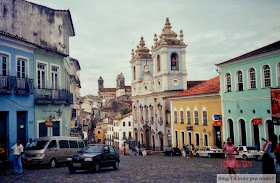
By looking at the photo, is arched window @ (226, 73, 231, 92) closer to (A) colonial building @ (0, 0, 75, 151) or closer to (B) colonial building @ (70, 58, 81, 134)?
(A) colonial building @ (0, 0, 75, 151)

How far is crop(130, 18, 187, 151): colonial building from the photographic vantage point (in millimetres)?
54062

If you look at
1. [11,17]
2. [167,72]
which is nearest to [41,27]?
[11,17]

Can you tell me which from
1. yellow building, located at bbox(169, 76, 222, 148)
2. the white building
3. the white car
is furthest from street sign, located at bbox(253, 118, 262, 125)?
the white building

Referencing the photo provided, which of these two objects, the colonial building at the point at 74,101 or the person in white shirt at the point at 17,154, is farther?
the colonial building at the point at 74,101

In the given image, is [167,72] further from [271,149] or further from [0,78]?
[271,149]

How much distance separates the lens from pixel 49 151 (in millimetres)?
18312

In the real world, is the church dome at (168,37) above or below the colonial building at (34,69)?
above

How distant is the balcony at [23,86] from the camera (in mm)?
20688

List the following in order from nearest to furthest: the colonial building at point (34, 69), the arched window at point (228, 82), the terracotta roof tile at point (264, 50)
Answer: the colonial building at point (34, 69) → the terracotta roof tile at point (264, 50) → the arched window at point (228, 82)

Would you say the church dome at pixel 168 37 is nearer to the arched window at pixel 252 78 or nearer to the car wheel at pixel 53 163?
the arched window at pixel 252 78

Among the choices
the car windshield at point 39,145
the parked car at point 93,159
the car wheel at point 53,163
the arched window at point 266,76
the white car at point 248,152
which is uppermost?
the arched window at point 266,76

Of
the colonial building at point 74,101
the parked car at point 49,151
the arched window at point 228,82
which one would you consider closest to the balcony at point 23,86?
the parked car at point 49,151

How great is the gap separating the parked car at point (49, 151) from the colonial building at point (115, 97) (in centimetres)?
9728

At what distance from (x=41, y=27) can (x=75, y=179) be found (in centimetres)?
1716
